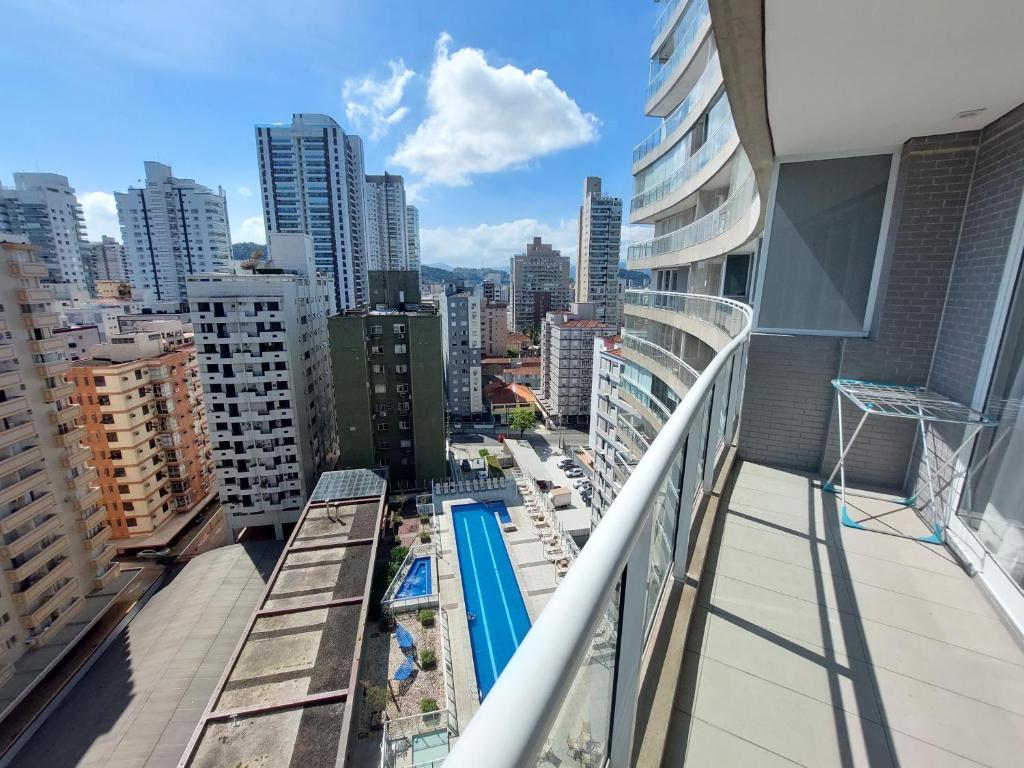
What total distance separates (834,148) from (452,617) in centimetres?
1611

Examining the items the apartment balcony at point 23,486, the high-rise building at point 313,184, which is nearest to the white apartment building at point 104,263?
the high-rise building at point 313,184

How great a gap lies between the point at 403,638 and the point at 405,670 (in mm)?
1230

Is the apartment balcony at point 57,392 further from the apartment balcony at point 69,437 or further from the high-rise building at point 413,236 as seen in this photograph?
the high-rise building at point 413,236

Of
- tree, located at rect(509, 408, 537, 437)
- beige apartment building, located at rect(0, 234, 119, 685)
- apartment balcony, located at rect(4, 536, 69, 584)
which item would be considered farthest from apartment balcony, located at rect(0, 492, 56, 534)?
tree, located at rect(509, 408, 537, 437)

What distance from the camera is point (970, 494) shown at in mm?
2807

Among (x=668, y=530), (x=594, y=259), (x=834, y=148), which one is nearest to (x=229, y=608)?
(x=668, y=530)

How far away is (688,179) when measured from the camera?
10102 mm

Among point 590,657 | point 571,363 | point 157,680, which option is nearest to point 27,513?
point 157,680

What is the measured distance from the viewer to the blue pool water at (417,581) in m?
16.4

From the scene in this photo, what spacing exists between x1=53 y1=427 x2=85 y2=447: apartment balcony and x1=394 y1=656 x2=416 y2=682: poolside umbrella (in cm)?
1388

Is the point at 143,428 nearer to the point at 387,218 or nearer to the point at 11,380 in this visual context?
the point at 11,380

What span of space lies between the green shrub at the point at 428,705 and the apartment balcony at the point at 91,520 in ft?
46.1

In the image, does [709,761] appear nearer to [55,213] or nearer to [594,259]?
[594,259]

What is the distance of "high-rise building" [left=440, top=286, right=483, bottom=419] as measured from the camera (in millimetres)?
39531
